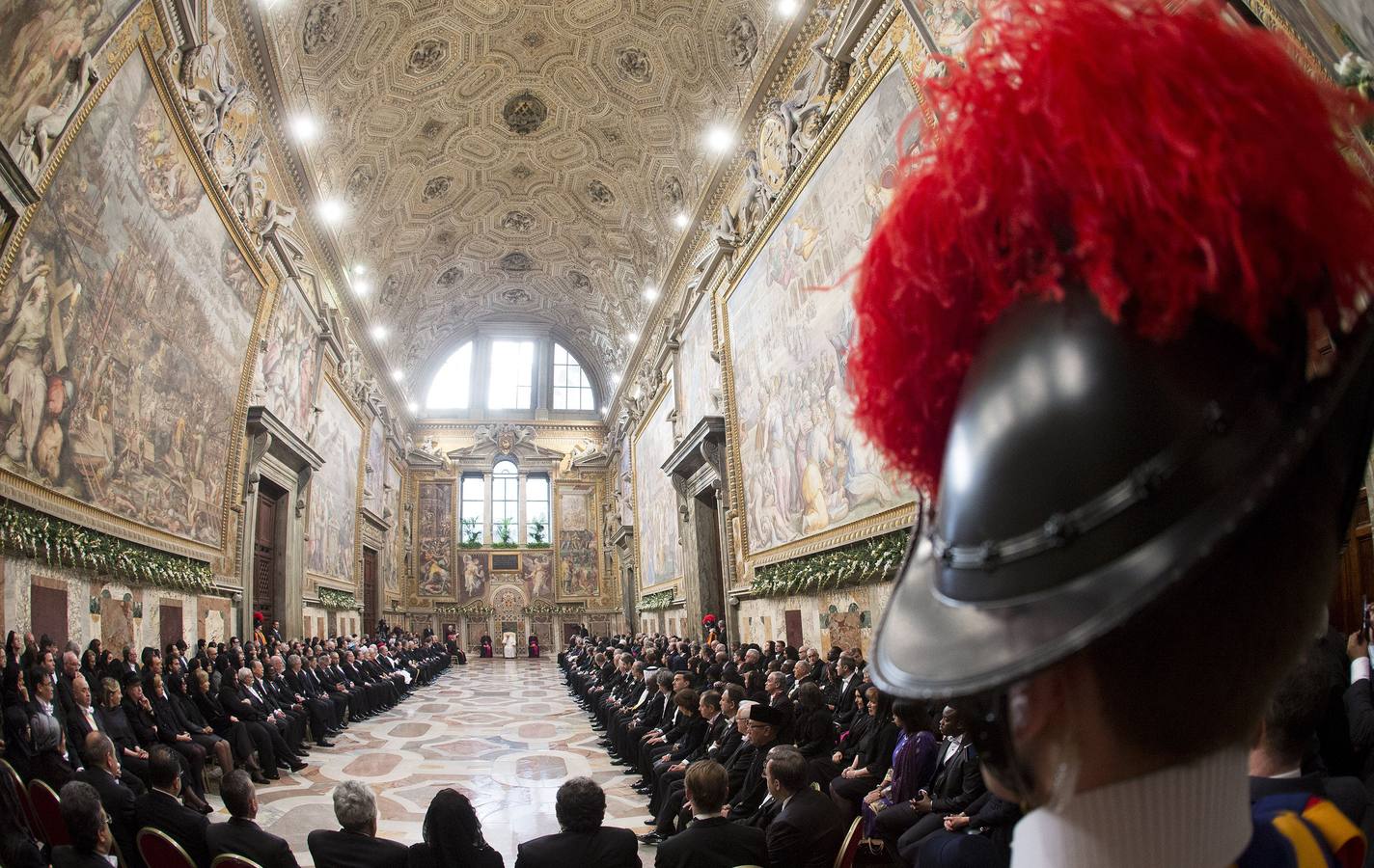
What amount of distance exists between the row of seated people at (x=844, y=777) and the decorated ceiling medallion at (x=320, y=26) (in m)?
12.2

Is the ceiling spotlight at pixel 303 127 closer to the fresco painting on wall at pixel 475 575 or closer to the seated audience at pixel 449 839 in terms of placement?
the seated audience at pixel 449 839

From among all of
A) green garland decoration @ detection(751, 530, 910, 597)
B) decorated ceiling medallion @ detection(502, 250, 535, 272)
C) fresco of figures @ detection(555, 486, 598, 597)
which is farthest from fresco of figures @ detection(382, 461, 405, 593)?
green garland decoration @ detection(751, 530, 910, 597)

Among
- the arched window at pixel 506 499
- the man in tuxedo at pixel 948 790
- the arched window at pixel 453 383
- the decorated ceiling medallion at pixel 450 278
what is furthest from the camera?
the arched window at pixel 506 499

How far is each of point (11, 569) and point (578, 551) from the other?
27.0 meters

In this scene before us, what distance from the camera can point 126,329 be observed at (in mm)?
9102

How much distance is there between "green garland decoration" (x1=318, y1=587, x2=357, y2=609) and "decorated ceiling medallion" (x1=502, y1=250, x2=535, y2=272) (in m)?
11.8

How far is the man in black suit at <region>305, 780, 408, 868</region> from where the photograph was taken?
3.46 m

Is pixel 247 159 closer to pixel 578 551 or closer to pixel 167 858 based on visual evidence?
pixel 167 858

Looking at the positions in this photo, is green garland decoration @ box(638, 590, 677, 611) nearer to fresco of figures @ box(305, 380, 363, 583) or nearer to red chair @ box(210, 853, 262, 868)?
fresco of figures @ box(305, 380, 363, 583)

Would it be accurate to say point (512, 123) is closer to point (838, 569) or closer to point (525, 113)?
point (525, 113)

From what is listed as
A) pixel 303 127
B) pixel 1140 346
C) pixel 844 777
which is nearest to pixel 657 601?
pixel 303 127

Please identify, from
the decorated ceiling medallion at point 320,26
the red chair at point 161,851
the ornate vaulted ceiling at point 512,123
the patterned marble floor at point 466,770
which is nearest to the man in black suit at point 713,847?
the red chair at point 161,851

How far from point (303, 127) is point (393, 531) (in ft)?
59.4

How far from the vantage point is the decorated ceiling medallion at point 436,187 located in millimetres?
20803
